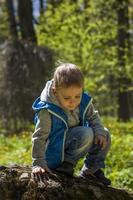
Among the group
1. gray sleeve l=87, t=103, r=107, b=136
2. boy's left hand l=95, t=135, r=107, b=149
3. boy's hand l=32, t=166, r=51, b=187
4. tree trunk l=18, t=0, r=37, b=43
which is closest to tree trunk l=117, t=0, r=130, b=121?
tree trunk l=18, t=0, r=37, b=43

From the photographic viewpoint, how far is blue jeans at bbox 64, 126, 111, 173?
466 cm

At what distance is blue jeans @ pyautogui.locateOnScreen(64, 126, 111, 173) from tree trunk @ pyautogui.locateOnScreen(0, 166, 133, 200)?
0.21m

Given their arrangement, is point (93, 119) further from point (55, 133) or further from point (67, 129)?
point (55, 133)

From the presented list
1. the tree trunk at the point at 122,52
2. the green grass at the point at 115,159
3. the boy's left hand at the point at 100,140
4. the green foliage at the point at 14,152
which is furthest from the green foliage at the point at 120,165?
the tree trunk at the point at 122,52

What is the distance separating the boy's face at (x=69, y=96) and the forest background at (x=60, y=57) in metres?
3.38

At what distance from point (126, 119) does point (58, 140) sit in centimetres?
1823

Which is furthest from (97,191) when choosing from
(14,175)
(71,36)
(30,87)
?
(71,36)

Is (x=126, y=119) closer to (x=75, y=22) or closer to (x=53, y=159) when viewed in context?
(x=75, y=22)

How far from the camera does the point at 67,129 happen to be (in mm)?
4660

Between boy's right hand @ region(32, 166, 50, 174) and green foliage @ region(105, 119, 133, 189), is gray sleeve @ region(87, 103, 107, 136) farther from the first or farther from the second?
green foliage @ region(105, 119, 133, 189)

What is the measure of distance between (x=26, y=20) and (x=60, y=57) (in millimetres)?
10150

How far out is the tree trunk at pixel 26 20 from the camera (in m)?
20.2

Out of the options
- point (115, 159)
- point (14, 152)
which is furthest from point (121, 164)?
point (14, 152)

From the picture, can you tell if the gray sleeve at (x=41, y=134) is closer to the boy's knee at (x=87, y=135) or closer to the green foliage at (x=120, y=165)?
the boy's knee at (x=87, y=135)
